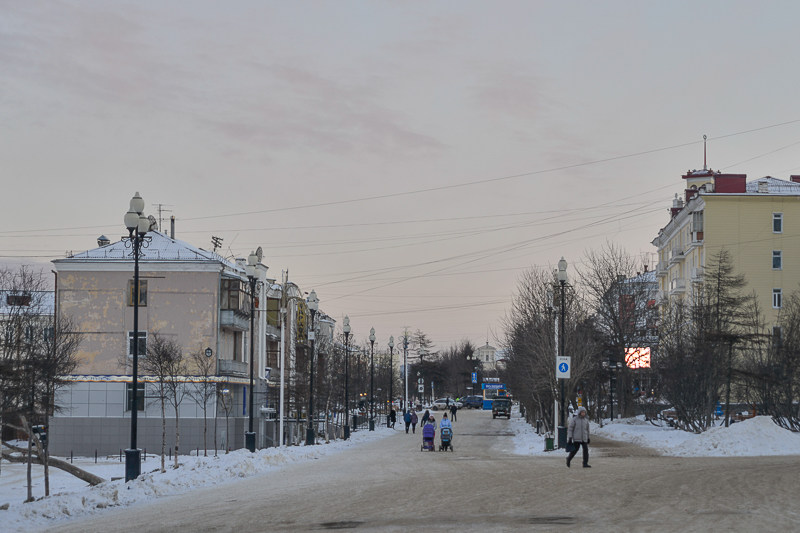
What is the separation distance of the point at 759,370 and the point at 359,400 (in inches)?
2969

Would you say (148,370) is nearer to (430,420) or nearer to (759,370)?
(430,420)

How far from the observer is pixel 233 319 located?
176 feet

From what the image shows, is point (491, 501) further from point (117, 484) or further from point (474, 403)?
point (474, 403)

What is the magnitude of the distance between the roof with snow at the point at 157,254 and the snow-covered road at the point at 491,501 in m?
30.6

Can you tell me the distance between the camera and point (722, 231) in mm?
67250

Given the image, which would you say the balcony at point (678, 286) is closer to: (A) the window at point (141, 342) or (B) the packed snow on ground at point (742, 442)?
(B) the packed snow on ground at point (742, 442)

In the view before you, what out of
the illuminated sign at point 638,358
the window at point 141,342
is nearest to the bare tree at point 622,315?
the illuminated sign at point 638,358

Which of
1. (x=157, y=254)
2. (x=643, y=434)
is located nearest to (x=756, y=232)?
(x=643, y=434)

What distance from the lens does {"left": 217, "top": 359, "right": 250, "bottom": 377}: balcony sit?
52.3 metres

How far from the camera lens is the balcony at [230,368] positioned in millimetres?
52344

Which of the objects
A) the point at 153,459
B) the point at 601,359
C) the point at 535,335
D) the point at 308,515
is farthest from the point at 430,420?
the point at 308,515

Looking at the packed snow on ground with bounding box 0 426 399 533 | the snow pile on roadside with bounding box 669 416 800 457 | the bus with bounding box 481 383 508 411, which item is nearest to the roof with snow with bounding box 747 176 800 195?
the snow pile on roadside with bounding box 669 416 800 457

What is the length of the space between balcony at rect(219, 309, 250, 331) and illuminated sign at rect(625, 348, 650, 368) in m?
24.6

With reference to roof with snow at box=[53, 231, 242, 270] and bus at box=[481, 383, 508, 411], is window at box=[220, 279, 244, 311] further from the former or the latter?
bus at box=[481, 383, 508, 411]
